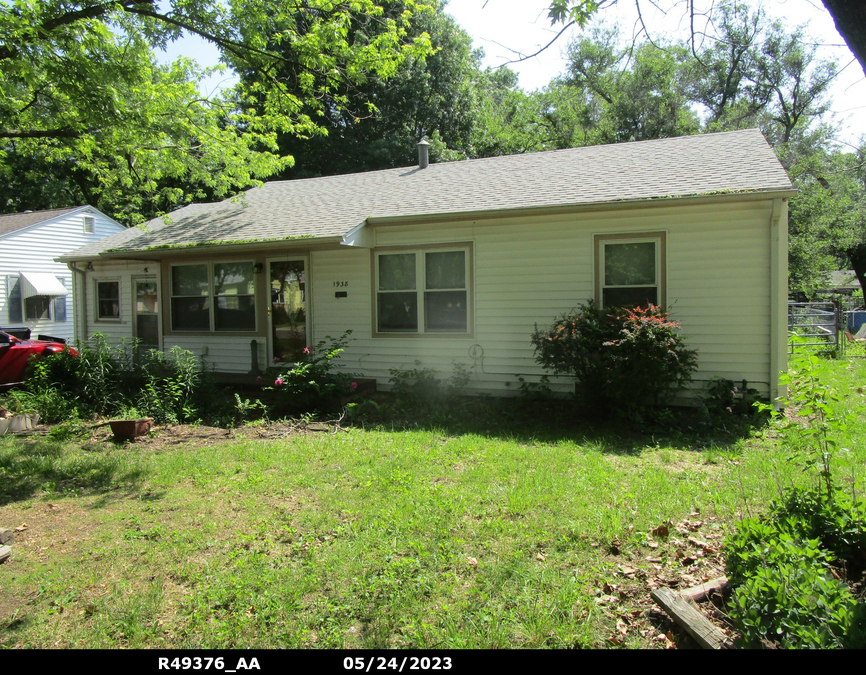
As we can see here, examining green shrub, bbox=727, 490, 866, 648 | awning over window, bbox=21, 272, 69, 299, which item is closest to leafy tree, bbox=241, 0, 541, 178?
awning over window, bbox=21, 272, 69, 299

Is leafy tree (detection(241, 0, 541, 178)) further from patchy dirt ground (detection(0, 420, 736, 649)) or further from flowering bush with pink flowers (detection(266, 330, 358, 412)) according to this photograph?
patchy dirt ground (detection(0, 420, 736, 649))

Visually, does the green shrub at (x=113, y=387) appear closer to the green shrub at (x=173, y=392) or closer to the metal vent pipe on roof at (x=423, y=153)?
the green shrub at (x=173, y=392)

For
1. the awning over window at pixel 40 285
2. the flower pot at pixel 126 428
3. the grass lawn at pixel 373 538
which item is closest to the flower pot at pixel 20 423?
the grass lawn at pixel 373 538

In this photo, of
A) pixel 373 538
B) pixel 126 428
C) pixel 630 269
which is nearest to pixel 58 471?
pixel 126 428

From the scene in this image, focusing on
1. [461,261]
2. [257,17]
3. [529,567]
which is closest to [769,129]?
[461,261]

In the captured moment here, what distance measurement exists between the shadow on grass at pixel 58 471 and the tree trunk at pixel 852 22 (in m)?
6.50

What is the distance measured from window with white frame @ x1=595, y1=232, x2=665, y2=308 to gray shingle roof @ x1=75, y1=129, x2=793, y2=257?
745 millimetres

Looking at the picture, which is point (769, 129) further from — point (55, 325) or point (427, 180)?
point (55, 325)

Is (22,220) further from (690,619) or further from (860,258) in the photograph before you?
(860,258)

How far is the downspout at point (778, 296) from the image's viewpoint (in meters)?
7.88

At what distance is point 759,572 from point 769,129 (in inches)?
1279

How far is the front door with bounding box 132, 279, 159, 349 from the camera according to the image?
13.3 meters

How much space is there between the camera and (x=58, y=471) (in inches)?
246
